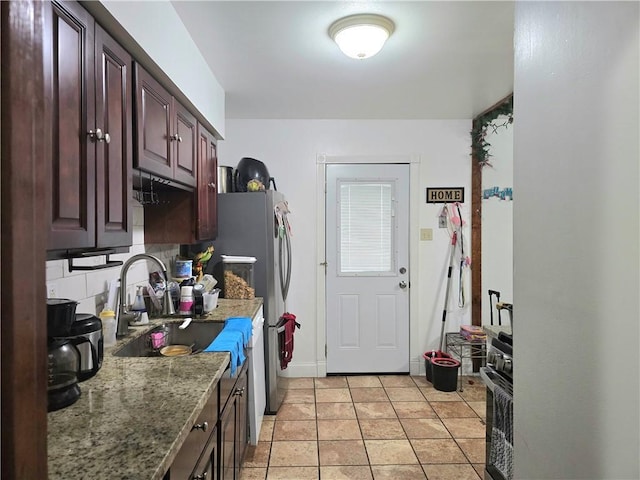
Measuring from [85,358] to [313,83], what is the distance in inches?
91.1

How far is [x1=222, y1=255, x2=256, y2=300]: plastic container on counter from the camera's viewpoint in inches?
111

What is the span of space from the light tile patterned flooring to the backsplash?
1317 millimetres

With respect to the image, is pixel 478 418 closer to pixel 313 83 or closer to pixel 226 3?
pixel 313 83

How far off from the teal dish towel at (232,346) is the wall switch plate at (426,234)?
239 centimetres

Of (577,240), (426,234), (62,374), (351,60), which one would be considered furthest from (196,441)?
(426,234)

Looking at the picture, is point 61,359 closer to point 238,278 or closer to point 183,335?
point 183,335

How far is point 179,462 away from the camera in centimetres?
108

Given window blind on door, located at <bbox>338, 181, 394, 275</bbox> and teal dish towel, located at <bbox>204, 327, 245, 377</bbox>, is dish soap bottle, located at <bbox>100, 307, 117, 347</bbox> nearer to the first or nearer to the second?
teal dish towel, located at <bbox>204, 327, 245, 377</bbox>

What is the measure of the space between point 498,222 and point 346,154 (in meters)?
1.65

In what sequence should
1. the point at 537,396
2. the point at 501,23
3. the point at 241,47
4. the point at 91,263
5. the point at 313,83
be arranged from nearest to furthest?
the point at 537,396
the point at 91,263
the point at 501,23
the point at 241,47
the point at 313,83

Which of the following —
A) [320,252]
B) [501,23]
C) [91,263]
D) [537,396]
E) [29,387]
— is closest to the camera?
[29,387]

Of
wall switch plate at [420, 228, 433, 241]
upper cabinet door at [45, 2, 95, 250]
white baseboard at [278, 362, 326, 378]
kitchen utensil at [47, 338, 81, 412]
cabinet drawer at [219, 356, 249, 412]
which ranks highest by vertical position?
upper cabinet door at [45, 2, 95, 250]

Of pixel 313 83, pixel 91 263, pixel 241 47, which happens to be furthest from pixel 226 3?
pixel 91 263

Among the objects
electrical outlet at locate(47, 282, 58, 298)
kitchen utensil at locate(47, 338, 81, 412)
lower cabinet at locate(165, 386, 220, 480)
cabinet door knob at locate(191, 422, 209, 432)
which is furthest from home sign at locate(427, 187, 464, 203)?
kitchen utensil at locate(47, 338, 81, 412)
